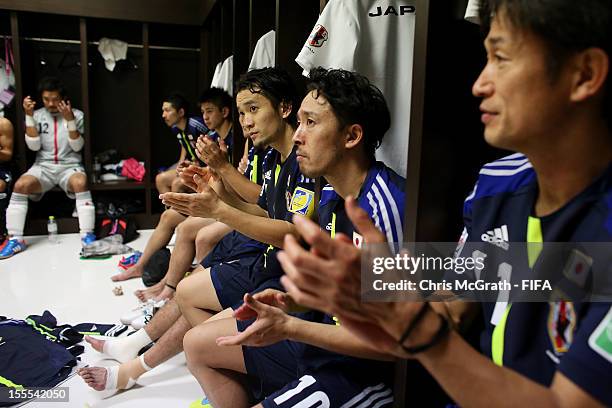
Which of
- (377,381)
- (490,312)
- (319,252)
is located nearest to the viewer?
(319,252)

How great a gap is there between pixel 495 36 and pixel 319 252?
0.44 meters

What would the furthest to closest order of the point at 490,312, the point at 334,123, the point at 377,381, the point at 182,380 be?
the point at 182,380 < the point at 334,123 < the point at 377,381 < the point at 490,312

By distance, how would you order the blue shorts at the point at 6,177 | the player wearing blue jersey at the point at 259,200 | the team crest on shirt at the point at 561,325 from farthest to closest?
1. the blue shorts at the point at 6,177
2. the player wearing blue jersey at the point at 259,200
3. the team crest on shirt at the point at 561,325

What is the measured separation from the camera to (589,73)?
0.69m

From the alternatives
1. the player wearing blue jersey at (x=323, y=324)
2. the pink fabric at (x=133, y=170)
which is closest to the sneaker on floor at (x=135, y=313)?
the player wearing blue jersey at (x=323, y=324)

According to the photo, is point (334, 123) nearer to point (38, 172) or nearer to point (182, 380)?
point (182, 380)

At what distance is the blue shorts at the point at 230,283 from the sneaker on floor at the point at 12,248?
7.57 ft

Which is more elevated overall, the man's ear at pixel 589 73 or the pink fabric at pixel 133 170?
the man's ear at pixel 589 73

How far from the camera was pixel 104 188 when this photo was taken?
13.6 feet

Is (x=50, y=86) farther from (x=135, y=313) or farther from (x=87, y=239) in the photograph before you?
(x=135, y=313)

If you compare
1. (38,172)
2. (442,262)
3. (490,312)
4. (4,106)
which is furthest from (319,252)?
(4,106)

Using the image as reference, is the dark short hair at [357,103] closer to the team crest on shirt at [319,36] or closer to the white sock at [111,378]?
the team crest on shirt at [319,36]

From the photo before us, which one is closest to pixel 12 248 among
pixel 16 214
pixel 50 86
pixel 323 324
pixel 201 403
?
pixel 16 214

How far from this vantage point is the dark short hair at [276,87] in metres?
2.04
